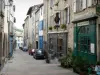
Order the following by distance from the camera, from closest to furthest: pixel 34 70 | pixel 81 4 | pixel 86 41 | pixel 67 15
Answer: pixel 86 41
pixel 34 70
pixel 81 4
pixel 67 15

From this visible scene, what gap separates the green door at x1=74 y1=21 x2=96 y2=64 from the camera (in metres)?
17.9

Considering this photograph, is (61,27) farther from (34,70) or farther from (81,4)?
(34,70)

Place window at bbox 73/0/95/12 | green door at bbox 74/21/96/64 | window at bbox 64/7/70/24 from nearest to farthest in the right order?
green door at bbox 74/21/96/64 < window at bbox 73/0/95/12 < window at bbox 64/7/70/24

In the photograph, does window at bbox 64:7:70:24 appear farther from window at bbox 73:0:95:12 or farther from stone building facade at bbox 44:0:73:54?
window at bbox 73:0:95:12

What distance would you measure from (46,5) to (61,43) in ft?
36.6

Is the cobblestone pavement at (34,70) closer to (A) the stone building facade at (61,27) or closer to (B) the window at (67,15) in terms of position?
(A) the stone building facade at (61,27)

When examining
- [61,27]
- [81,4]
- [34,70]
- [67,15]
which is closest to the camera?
[34,70]

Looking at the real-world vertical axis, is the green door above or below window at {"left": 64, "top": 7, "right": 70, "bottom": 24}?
below

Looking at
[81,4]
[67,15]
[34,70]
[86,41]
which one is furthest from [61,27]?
[34,70]

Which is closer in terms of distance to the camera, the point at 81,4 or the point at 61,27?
the point at 81,4

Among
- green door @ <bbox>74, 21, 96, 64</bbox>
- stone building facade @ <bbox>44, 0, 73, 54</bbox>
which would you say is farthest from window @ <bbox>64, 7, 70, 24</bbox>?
green door @ <bbox>74, 21, 96, 64</bbox>

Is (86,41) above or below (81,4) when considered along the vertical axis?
below

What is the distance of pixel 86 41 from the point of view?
19703 millimetres

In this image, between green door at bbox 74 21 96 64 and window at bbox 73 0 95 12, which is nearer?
green door at bbox 74 21 96 64
